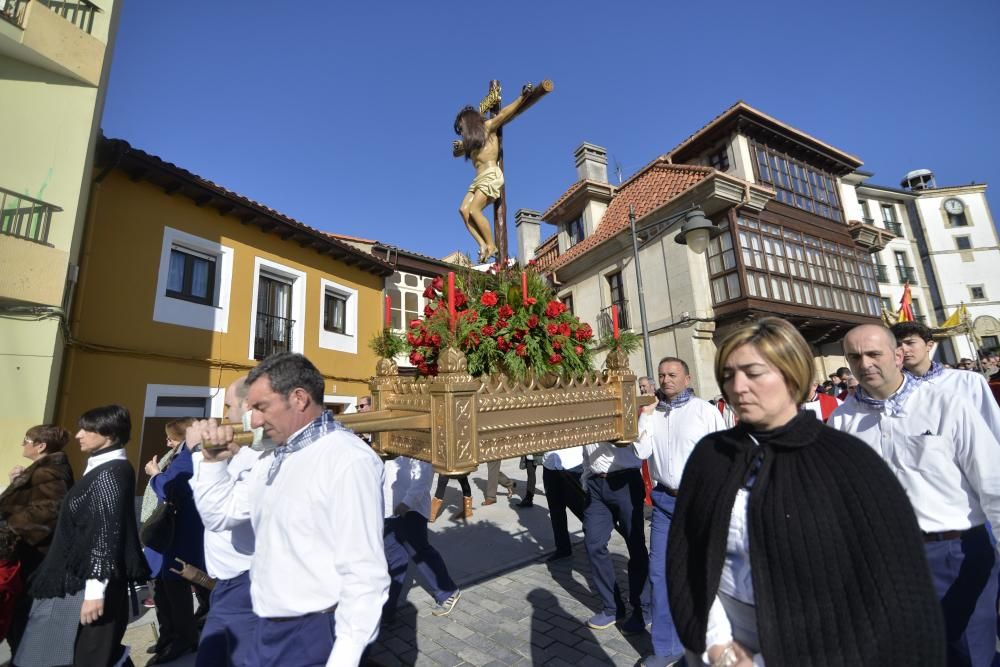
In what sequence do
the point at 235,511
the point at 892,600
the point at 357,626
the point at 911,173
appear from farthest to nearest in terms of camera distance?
the point at 911,173, the point at 235,511, the point at 357,626, the point at 892,600

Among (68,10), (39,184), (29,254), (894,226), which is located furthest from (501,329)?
(894,226)

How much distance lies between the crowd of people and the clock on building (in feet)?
121

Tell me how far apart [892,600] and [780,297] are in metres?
14.1

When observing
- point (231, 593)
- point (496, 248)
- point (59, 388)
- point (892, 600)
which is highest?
point (496, 248)

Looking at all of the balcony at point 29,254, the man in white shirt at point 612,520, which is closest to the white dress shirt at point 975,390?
the man in white shirt at point 612,520

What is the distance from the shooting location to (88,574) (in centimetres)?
267

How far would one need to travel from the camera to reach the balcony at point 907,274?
26.1 meters

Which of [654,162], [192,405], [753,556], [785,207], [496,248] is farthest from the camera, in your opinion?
[654,162]

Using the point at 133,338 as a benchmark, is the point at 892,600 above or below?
below

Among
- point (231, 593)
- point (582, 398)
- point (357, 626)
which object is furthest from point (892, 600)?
point (231, 593)

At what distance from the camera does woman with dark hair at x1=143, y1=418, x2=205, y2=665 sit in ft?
11.3

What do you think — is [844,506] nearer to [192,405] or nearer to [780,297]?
[192,405]

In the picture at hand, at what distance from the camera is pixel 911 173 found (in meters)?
30.3

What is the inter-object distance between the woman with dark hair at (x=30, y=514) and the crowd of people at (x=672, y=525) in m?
0.01
